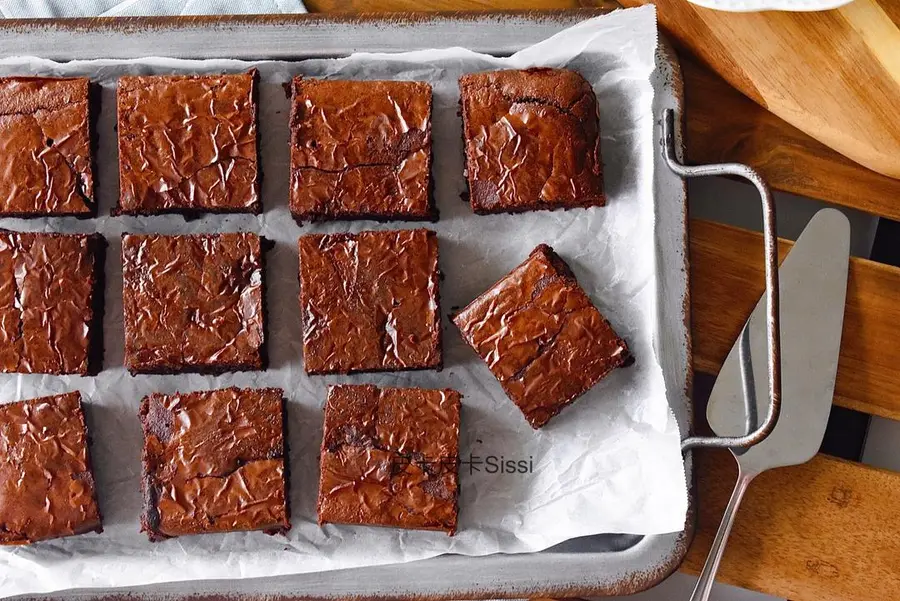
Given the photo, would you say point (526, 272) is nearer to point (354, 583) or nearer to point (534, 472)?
point (534, 472)

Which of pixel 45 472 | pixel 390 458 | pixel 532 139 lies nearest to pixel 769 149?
pixel 532 139

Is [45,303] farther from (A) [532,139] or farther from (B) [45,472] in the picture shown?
(A) [532,139]

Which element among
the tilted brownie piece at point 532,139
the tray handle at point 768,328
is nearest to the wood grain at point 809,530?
the tray handle at point 768,328

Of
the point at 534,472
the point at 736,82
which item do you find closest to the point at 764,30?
the point at 736,82

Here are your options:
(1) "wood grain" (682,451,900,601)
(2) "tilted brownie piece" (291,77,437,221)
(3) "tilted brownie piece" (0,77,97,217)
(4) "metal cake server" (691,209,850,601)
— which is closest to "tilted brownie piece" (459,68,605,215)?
(2) "tilted brownie piece" (291,77,437,221)

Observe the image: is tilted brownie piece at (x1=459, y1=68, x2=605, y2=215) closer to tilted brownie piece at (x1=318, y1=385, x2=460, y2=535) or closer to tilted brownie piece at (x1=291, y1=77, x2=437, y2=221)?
tilted brownie piece at (x1=291, y1=77, x2=437, y2=221)

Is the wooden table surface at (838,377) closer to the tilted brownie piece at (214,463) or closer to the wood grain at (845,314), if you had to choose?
the wood grain at (845,314)
